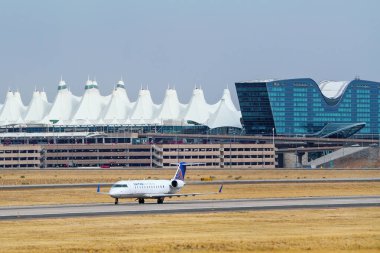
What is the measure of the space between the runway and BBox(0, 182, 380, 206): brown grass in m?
6.80

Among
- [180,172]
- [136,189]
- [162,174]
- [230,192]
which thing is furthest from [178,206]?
[162,174]

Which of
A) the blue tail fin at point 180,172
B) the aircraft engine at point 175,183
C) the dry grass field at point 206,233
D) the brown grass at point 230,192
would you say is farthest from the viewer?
the brown grass at point 230,192

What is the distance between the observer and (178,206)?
3103 inches

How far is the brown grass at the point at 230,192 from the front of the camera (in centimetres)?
9153

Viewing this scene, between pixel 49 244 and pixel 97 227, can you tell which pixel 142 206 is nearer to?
pixel 97 227

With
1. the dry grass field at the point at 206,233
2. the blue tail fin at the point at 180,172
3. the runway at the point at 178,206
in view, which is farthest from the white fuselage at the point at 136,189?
the dry grass field at the point at 206,233

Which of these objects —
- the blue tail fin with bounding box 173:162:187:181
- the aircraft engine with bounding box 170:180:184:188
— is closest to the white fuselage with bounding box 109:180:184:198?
the aircraft engine with bounding box 170:180:184:188

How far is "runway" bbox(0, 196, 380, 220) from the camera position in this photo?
234 ft

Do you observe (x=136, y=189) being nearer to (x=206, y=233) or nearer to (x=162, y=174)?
(x=206, y=233)

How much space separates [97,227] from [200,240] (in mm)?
9400

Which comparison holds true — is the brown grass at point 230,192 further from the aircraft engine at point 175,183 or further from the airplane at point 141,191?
the airplane at point 141,191

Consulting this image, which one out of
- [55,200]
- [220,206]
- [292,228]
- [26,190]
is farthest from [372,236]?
[26,190]

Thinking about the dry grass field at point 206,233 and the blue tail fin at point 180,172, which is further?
the blue tail fin at point 180,172

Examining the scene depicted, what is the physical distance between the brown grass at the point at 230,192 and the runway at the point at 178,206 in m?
6.80
